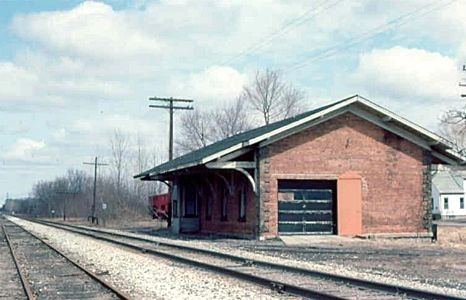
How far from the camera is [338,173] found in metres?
29.1

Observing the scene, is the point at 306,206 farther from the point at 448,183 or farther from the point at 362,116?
the point at 448,183

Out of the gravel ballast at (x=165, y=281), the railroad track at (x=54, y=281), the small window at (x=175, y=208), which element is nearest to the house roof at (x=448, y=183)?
the small window at (x=175, y=208)

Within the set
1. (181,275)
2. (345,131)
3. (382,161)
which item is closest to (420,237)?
(382,161)

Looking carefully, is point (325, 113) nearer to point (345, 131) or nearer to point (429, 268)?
point (345, 131)

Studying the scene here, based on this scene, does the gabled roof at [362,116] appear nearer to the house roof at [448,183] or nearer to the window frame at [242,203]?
the window frame at [242,203]

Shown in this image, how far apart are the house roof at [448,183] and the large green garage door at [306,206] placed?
5657 centimetres

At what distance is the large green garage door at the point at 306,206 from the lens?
29.3m

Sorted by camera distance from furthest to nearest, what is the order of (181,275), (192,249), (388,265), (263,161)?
1. (263,161)
2. (192,249)
3. (388,265)
4. (181,275)

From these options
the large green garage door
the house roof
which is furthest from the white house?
the large green garage door

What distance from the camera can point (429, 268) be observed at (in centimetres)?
1753

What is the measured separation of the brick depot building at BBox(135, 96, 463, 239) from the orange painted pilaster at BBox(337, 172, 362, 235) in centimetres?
4

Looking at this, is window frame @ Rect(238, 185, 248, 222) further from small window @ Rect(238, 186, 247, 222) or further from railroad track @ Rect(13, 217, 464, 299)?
railroad track @ Rect(13, 217, 464, 299)

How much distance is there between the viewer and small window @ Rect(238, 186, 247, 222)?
1185 inches

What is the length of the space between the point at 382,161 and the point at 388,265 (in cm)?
1172
